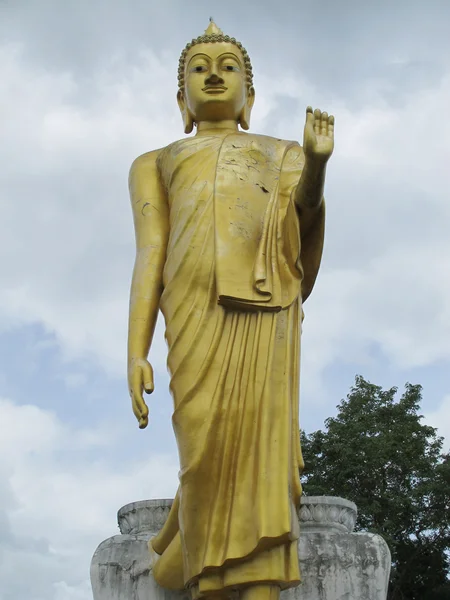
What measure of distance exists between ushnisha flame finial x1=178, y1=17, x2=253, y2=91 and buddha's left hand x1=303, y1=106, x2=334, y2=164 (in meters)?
1.51

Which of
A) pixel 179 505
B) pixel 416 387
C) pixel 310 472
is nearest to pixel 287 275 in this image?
pixel 179 505

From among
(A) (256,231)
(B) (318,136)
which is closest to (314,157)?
(B) (318,136)

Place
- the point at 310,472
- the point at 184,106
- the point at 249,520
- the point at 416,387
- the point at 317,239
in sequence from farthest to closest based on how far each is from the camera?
the point at 416,387 < the point at 310,472 < the point at 184,106 < the point at 317,239 < the point at 249,520

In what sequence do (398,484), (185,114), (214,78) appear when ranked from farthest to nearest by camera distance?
(398,484) < (185,114) < (214,78)

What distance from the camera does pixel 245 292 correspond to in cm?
561

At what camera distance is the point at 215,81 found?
6586 mm

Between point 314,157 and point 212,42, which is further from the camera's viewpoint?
point 212,42

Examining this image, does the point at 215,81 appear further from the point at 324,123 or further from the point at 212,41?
the point at 324,123

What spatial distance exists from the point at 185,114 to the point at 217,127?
0.35 metres

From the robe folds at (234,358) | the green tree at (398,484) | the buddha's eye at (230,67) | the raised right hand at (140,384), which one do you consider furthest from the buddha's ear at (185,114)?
the green tree at (398,484)

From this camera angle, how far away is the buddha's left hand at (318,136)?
5.36 metres

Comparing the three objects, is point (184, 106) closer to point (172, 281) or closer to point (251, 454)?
point (172, 281)

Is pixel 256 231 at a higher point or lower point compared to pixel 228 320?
higher

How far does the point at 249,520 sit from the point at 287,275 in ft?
5.10
